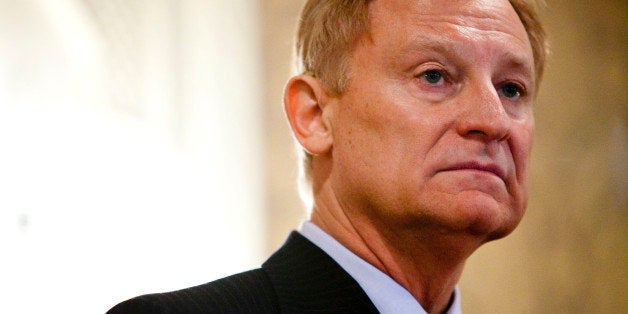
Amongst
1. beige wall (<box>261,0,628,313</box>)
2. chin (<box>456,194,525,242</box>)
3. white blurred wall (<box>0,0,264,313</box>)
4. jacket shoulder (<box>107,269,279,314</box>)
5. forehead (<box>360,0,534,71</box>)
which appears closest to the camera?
jacket shoulder (<box>107,269,279,314</box>)

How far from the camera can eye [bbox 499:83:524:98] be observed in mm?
1661

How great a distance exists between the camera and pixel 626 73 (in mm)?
3445

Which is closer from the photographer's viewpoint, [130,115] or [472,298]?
[130,115]

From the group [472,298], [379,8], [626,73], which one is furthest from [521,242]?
[379,8]

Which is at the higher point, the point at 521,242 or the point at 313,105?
the point at 313,105

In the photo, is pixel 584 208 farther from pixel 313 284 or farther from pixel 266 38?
pixel 313 284

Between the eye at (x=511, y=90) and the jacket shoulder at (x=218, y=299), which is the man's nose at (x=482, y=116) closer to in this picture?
the eye at (x=511, y=90)

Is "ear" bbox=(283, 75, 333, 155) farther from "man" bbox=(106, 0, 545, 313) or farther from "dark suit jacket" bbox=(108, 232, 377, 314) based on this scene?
"dark suit jacket" bbox=(108, 232, 377, 314)

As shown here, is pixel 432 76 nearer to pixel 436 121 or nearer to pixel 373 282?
pixel 436 121

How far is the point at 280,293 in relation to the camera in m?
1.45

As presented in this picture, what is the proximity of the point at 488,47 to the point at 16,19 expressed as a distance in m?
1.18

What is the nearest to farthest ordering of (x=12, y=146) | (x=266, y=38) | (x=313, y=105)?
(x=313, y=105), (x=12, y=146), (x=266, y=38)

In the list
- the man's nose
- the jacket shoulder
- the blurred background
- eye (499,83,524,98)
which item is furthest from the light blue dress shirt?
the blurred background

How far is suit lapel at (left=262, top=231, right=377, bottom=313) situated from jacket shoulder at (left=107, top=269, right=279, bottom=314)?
0.08 feet
